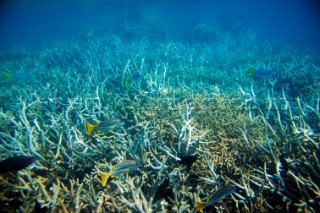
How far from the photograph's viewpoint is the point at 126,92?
4.73 metres

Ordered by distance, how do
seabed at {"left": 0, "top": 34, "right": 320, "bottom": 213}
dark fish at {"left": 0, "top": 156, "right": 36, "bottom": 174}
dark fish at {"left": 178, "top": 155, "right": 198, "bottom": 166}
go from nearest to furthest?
dark fish at {"left": 0, "top": 156, "right": 36, "bottom": 174} < seabed at {"left": 0, "top": 34, "right": 320, "bottom": 213} < dark fish at {"left": 178, "top": 155, "right": 198, "bottom": 166}

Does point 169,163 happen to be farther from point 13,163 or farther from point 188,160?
point 13,163

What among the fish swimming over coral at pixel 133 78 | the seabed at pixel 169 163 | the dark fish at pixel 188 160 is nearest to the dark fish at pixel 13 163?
the seabed at pixel 169 163

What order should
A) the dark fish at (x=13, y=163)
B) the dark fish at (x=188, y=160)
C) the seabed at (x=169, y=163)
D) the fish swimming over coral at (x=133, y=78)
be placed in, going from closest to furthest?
the dark fish at (x=13, y=163) < the seabed at (x=169, y=163) < the dark fish at (x=188, y=160) < the fish swimming over coral at (x=133, y=78)

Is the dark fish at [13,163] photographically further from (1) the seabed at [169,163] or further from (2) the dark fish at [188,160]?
(2) the dark fish at [188,160]

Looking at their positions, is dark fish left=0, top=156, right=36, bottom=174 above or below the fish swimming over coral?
below

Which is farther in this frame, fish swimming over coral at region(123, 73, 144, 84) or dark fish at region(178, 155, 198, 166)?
fish swimming over coral at region(123, 73, 144, 84)

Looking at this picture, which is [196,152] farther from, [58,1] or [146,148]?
[58,1]

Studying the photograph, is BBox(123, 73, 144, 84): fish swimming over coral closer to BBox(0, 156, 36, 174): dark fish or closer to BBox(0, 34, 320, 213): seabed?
BBox(0, 34, 320, 213): seabed

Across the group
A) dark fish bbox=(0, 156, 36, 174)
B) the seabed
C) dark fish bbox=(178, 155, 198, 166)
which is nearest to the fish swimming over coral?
the seabed

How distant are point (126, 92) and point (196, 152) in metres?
2.67

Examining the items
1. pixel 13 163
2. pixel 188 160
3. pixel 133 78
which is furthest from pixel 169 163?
pixel 133 78

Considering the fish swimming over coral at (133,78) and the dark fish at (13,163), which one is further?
the fish swimming over coral at (133,78)

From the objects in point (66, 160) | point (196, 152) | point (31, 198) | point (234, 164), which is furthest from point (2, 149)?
point (234, 164)
